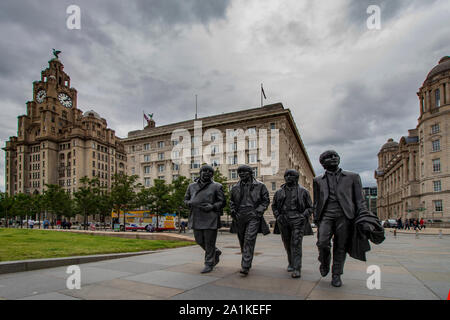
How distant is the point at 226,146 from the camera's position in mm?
60156

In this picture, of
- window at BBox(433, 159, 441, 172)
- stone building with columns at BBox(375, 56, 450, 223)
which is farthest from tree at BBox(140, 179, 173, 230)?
window at BBox(433, 159, 441, 172)

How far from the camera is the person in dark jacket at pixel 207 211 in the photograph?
22.8 feet

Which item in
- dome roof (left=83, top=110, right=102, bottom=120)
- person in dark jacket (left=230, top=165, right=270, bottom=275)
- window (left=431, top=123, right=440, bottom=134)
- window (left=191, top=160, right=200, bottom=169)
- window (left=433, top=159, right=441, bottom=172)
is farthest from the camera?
dome roof (left=83, top=110, right=102, bottom=120)

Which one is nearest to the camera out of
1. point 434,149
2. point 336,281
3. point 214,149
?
point 336,281

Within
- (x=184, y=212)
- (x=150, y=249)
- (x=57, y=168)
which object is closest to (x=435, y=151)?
(x=184, y=212)

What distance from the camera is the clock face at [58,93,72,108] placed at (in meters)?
107

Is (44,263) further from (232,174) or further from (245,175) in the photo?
(232,174)

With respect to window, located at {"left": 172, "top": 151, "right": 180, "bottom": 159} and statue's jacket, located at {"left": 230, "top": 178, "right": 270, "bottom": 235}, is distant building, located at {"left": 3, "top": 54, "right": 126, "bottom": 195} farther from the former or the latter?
statue's jacket, located at {"left": 230, "top": 178, "right": 270, "bottom": 235}

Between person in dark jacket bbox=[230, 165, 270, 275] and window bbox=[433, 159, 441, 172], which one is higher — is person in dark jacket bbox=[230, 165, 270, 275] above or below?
below

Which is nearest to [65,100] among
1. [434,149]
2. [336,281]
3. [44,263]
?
[434,149]

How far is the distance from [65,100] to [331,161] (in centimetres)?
11993

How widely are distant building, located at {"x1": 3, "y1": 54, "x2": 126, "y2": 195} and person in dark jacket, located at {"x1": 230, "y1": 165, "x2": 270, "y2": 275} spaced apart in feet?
332

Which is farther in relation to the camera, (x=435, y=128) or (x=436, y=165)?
(x=435, y=128)
